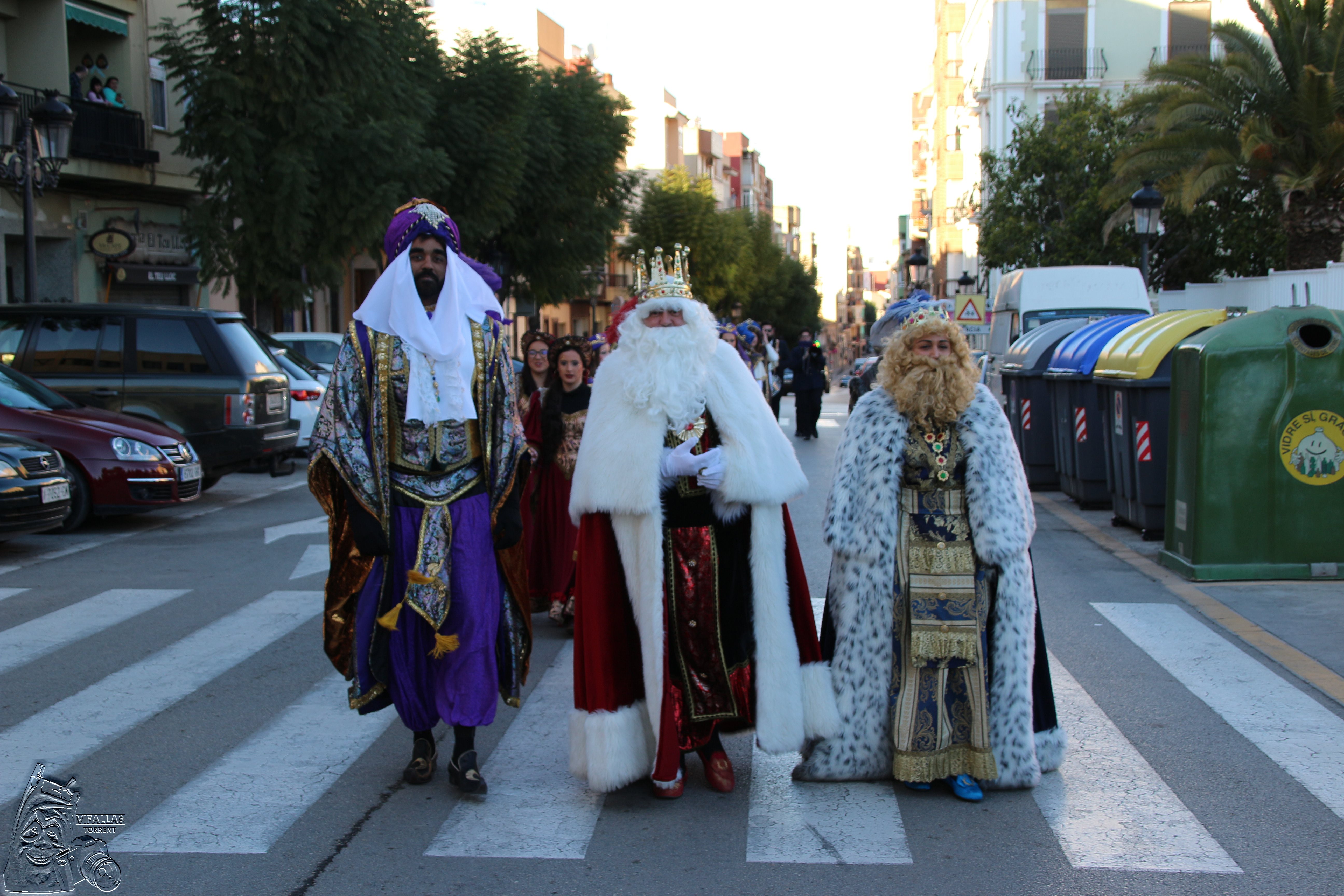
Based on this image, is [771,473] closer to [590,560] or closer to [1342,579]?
[590,560]

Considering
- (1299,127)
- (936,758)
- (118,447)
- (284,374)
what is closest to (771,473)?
(936,758)

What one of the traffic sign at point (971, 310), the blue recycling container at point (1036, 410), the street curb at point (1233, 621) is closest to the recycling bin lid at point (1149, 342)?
the street curb at point (1233, 621)

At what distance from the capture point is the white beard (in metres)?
4.55

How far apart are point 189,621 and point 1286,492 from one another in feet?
21.9

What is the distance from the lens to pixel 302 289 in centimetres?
2155

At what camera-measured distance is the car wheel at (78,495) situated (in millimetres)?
11008

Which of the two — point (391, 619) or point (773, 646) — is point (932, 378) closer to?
point (773, 646)

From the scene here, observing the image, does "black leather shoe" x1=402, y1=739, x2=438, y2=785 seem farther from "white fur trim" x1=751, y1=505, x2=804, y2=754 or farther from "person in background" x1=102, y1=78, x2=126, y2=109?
"person in background" x1=102, y1=78, x2=126, y2=109

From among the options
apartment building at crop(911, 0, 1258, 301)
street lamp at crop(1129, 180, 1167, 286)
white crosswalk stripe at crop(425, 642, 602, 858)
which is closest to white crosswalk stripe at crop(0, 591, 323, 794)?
white crosswalk stripe at crop(425, 642, 602, 858)

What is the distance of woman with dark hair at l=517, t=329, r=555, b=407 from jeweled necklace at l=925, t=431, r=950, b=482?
392 centimetres

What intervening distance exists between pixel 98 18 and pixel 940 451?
2319cm

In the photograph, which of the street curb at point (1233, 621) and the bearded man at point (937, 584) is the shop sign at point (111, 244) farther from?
the bearded man at point (937, 584)

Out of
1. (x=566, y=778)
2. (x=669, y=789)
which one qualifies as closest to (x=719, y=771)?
→ (x=669, y=789)

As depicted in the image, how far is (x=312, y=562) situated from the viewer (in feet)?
31.8
